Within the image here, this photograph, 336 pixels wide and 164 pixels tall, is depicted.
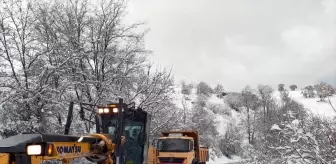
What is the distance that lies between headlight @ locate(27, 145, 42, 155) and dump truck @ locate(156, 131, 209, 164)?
39.6 feet

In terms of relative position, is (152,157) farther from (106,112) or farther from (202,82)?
(202,82)

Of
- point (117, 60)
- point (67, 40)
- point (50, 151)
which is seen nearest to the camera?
point (50, 151)

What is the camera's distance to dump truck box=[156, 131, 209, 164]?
1680cm

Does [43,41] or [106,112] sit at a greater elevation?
[43,41]

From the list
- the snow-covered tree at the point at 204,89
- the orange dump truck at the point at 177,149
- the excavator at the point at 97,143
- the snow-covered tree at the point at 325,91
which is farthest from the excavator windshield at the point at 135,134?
the snow-covered tree at the point at 204,89

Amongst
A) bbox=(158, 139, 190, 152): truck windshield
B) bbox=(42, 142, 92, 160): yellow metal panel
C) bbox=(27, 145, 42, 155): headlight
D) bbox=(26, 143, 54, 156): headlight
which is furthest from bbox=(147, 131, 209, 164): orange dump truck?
bbox=(27, 145, 42, 155): headlight

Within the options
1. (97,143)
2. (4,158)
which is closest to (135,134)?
(97,143)

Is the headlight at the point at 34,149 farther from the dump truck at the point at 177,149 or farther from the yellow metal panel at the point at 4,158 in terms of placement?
the dump truck at the point at 177,149

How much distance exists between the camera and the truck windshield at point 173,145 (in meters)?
16.9

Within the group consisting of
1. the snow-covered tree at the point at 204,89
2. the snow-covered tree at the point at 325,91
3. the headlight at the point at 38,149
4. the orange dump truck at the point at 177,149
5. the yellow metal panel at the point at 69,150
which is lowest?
the orange dump truck at the point at 177,149

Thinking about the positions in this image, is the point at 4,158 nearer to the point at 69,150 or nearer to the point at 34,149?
the point at 34,149

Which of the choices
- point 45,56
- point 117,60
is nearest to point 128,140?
point 45,56

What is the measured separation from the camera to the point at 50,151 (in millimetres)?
5086

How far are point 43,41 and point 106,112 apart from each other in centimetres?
1120
